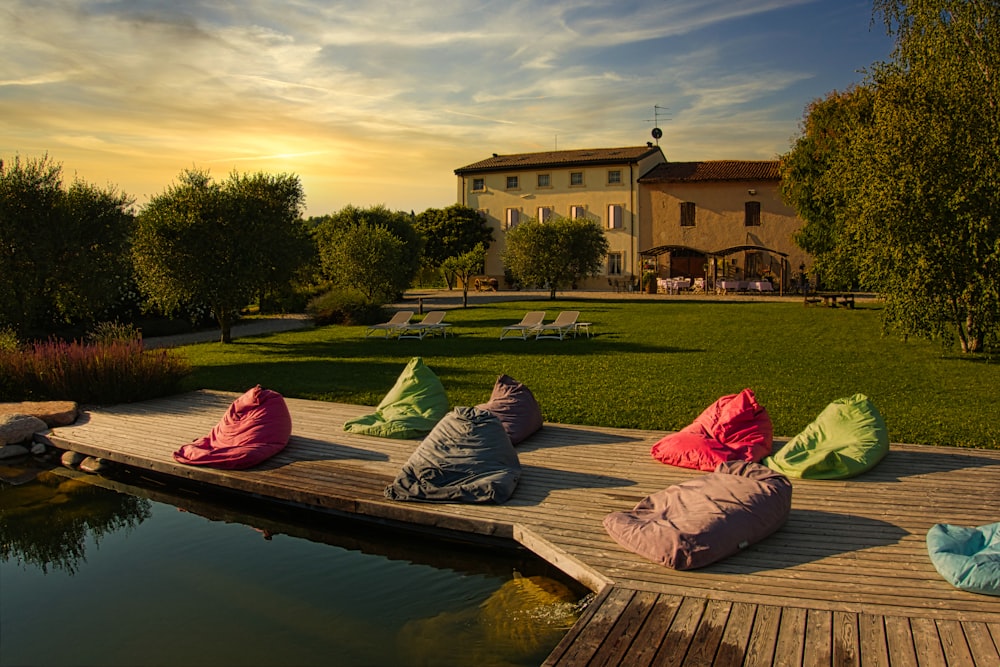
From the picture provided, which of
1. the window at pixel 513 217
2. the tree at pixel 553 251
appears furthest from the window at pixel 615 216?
the tree at pixel 553 251

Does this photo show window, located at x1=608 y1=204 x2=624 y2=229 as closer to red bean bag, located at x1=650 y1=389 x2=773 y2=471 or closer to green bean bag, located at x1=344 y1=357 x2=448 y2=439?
green bean bag, located at x1=344 y1=357 x2=448 y2=439

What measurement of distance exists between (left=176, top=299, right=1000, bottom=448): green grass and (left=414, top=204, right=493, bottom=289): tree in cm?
2630

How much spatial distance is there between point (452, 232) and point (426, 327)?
2889cm

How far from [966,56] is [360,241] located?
18.0 metres

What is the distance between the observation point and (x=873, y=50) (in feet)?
60.1

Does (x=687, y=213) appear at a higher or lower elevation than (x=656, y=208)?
lower

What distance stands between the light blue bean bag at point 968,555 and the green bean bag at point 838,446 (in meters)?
1.46

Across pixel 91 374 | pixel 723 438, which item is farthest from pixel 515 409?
pixel 91 374

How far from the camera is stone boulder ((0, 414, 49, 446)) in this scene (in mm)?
9672

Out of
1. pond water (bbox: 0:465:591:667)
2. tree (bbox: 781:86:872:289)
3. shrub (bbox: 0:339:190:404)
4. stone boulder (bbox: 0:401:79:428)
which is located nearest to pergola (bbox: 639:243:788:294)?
tree (bbox: 781:86:872:289)

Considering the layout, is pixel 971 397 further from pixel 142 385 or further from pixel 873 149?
pixel 142 385

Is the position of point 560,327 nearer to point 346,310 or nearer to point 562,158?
point 346,310

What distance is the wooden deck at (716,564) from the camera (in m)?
4.15

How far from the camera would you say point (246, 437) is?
8078 millimetres
